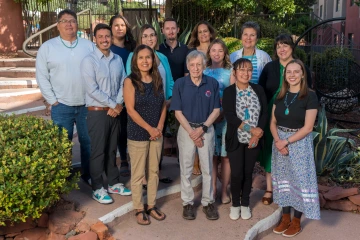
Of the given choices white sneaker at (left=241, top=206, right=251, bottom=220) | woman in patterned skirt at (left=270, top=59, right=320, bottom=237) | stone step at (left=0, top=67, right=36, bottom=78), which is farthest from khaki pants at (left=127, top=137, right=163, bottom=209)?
stone step at (left=0, top=67, right=36, bottom=78)

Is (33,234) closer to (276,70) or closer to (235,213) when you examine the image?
(235,213)

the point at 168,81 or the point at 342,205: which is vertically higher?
the point at 168,81

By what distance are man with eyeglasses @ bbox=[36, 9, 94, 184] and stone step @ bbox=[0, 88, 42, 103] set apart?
4.86m

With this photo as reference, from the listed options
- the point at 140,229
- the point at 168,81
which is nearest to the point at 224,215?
the point at 140,229

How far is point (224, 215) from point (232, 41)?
25.8ft

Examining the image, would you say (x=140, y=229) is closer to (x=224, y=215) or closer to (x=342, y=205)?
(x=224, y=215)

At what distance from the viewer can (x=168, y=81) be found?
4422 mm

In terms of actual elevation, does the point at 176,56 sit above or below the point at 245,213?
above

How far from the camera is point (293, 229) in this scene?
13.6ft

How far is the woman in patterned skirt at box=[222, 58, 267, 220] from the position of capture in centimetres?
393

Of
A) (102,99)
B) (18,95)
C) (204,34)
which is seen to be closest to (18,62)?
(18,95)

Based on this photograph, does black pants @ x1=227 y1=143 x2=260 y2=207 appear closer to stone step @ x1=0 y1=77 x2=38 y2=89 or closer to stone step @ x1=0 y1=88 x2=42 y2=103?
stone step @ x1=0 y1=88 x2=42 y2=103

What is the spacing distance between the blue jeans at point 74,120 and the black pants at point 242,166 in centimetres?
151

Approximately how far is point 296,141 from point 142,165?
144 cm
